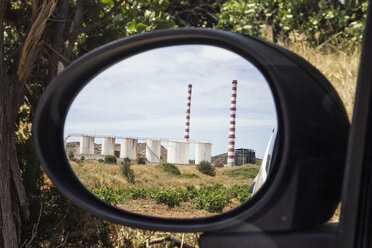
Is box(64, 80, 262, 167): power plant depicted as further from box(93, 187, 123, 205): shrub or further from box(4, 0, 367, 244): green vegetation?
box(93, 187, 123, 205): shrub

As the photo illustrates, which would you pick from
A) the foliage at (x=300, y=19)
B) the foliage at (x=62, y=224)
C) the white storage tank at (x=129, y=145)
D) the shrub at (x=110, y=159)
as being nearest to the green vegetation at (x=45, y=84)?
the foliage at (x=62, y=224)

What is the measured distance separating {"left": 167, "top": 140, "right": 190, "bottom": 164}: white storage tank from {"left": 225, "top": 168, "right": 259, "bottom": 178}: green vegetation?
10 cm

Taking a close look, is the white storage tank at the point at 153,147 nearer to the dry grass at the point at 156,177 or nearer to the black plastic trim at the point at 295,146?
A: the dry grass at the point at 156,177

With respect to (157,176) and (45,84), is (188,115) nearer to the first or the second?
(157,176)

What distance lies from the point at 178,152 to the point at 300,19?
7.83 m

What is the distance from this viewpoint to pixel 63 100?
81 cm

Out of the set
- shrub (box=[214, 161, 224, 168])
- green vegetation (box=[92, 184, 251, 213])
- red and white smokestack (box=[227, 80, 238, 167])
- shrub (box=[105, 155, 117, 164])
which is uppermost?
red and white smokestack (box=[227, 80, 238, 167])

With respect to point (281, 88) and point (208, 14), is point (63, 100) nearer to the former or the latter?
point (281, 88)

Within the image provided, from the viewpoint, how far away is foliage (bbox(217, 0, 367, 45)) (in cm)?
763

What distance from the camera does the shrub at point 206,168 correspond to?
3.35 feet

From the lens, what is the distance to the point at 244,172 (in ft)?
2.62

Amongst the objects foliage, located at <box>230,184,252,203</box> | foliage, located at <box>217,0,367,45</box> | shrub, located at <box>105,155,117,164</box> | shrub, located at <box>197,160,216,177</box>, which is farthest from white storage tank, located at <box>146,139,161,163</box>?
foliage, located at <box>217,0,367,45</box>

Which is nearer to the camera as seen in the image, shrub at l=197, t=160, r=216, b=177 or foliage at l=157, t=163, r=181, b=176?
shrub at l=197, t=160, r=216, b=177

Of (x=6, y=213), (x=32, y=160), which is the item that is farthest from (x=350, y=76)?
(x=6, y=213)
